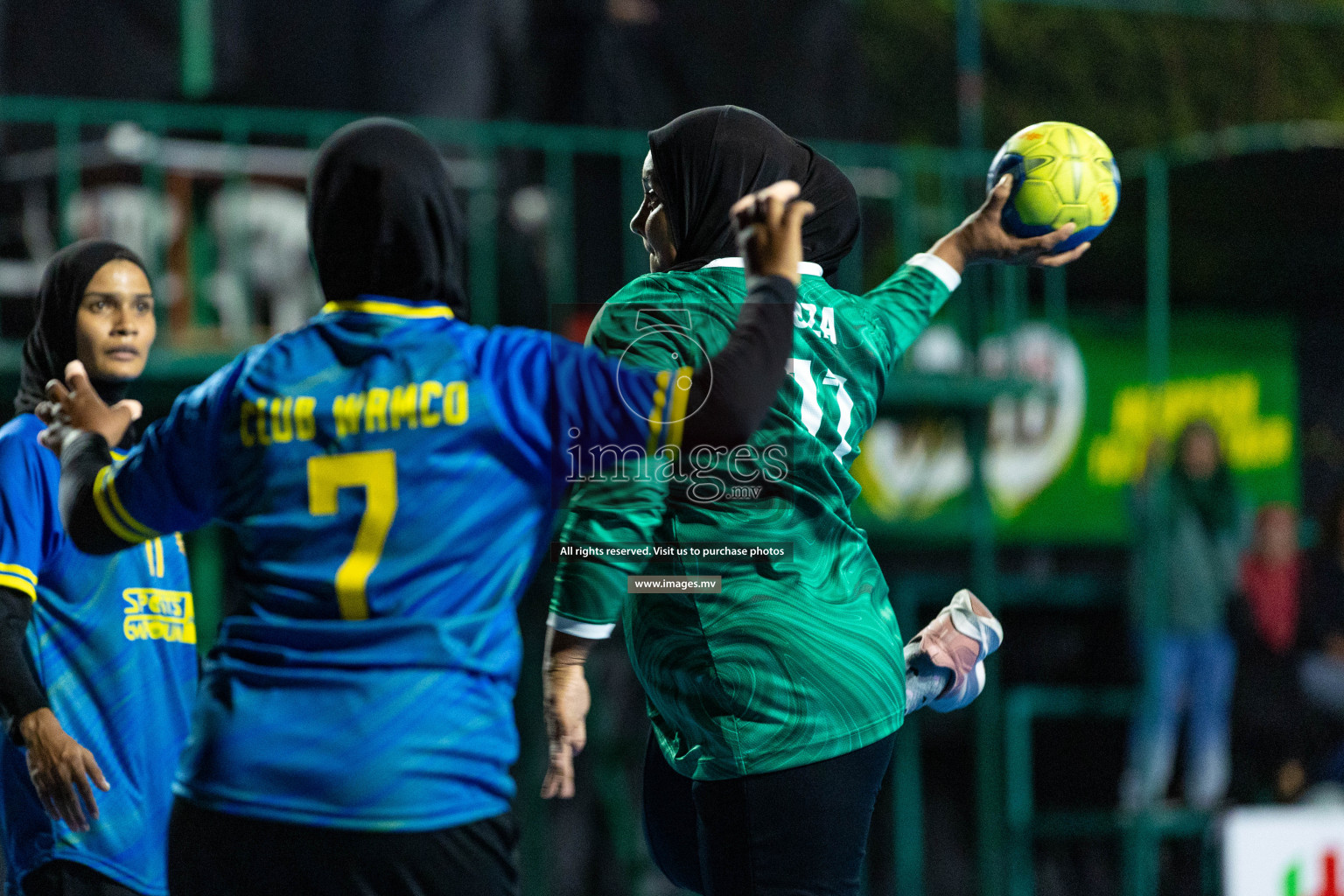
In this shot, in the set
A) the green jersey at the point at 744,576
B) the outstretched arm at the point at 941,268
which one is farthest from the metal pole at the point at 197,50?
the green jersey at the point at 744,576

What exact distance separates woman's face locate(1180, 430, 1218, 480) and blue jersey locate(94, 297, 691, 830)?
6279mm

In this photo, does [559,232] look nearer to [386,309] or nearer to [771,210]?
[771,210]

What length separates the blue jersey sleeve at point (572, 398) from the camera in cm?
230

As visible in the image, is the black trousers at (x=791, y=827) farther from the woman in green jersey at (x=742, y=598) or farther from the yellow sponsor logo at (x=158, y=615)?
the yellow sponsor logo at (x=158, y=615)

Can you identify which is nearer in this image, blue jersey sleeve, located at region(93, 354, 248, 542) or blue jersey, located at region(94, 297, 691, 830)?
blue jersey, located at region(94, 297, 691, 830)

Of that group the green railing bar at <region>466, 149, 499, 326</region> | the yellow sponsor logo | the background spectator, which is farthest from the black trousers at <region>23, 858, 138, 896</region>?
the background spectator

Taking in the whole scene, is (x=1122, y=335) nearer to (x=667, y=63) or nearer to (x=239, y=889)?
(x=667, y=63)

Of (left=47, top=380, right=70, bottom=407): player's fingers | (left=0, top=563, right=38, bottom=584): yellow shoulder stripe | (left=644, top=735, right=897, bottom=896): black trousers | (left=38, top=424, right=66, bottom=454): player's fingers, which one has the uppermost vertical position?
(left=47, top=380, right=70, bottom=407): player's fingers

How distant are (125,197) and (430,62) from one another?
1.56m

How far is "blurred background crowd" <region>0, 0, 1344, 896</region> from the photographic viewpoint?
6.49 meters

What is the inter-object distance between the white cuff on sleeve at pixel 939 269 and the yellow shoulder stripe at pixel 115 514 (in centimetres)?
162

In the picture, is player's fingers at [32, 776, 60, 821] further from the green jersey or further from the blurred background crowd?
the blurred background crowd

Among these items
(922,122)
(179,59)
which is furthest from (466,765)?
(922,122)

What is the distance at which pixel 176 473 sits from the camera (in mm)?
2395
